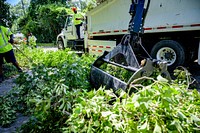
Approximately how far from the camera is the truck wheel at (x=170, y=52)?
20.9ft

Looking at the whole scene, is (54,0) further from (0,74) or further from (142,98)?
(142,98)

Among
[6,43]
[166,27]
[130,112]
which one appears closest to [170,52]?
[166,27]

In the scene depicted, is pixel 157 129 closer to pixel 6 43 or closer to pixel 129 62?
pixel 129 62

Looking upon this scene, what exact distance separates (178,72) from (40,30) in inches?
940

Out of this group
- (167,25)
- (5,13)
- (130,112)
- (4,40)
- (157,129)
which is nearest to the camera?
(157,129)

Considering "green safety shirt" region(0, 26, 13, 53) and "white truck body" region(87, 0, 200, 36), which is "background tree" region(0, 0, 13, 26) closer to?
"white truck body" region(87, 0, 200, 36)

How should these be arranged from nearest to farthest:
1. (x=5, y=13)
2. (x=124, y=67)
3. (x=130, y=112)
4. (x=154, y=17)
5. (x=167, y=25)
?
1. (x=130, y=112)
2. (x=124, y=67)
3. (x=167, y=25)
4. (x=154, y=17)
5. (x=5, y=13)

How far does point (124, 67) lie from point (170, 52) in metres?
3.95

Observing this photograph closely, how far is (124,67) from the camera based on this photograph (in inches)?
125

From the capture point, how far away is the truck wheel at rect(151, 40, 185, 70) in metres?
6.38

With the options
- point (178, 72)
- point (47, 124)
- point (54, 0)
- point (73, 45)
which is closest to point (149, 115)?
point (47, 124)

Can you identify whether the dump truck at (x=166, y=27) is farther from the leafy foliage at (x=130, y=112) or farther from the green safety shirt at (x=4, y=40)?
the leafy foliage at (x=130, y=112)

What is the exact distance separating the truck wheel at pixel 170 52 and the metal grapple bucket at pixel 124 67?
3.14 m

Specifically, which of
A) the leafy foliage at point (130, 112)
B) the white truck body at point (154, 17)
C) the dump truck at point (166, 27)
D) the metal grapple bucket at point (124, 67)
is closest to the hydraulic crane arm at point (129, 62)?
the metal grapple bucket at point (124, 67)
